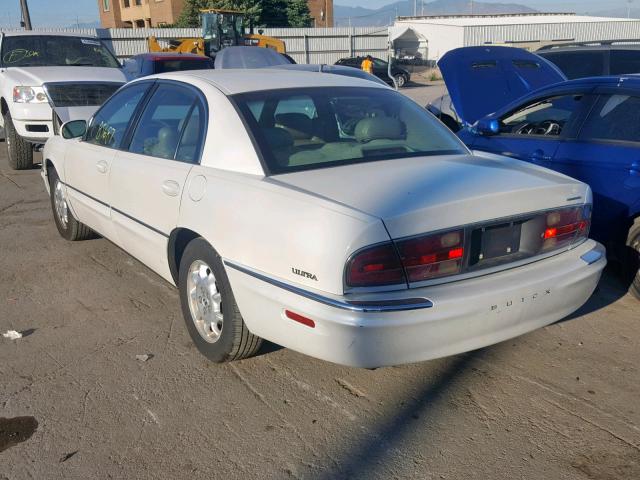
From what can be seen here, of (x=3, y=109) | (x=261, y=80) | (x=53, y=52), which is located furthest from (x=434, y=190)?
(x=53, y=52)

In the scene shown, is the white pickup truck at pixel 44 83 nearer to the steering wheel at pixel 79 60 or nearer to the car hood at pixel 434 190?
the steering wheel at pixel 79 60

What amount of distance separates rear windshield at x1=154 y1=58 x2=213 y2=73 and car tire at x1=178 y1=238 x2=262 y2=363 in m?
11.3

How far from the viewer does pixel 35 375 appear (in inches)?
141

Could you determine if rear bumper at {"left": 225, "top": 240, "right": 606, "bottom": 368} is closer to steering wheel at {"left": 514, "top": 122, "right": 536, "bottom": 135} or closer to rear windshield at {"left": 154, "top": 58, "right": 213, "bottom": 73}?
steering wheel at {"left": 514, "top": 122, "right": 536, "bottom": 135}

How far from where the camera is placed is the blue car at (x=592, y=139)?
14.5 ft

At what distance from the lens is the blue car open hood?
6.48 m

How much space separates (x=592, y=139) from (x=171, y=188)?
3067mm

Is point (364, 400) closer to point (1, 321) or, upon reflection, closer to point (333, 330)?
point (333, 330)

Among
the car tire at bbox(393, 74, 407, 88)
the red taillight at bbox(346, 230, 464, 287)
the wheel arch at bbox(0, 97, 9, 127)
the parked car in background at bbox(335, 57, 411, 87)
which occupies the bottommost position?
the car tire at bbox(393, 74, 407, 88)

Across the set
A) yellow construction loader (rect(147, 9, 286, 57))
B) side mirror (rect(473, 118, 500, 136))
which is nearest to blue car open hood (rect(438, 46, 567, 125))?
side mirror (rect(473, 118, 500, 136))

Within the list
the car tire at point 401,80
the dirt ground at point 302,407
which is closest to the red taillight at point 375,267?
the dirt ground at point 302,407

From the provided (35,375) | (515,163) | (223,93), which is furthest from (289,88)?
(35,375)

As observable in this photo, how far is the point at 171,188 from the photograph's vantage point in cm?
374

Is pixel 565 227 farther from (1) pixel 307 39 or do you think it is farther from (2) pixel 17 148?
(1) pixel 307 39
